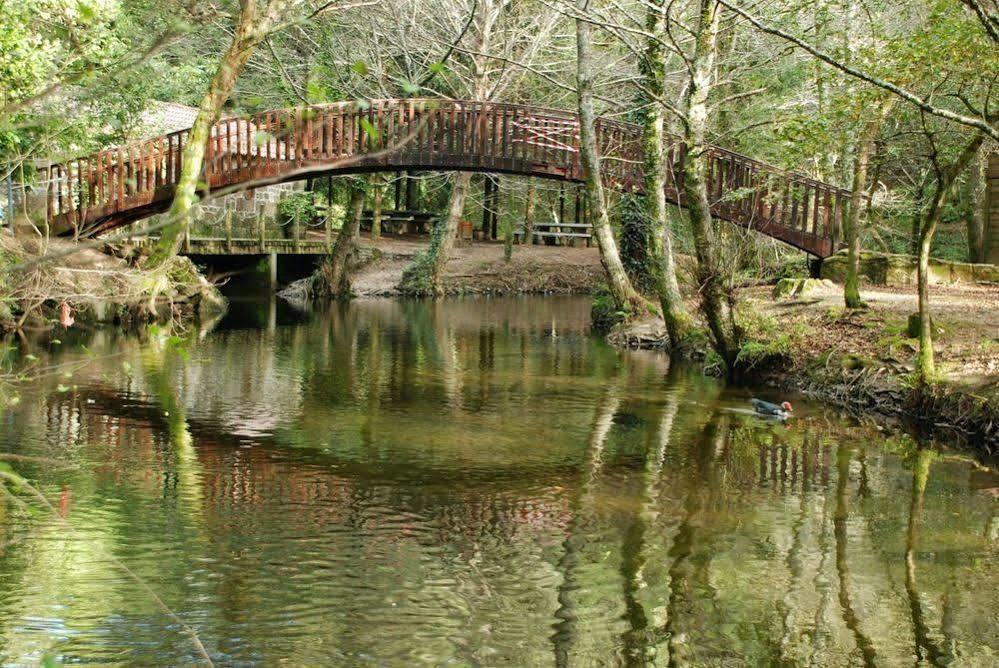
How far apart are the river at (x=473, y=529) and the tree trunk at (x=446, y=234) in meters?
14.5

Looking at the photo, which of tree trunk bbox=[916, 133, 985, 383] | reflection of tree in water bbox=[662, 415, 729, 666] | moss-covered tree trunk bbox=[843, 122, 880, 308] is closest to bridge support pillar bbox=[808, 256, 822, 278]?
moss-covered tree trunk bbox=[843, 122, 880, 308]

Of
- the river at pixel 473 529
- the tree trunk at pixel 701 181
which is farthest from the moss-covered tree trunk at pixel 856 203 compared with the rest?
the river at pixel 473 529

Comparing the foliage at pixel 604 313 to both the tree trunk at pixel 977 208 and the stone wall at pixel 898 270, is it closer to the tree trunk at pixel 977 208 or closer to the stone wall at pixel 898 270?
the stone wall at pixel 898 270

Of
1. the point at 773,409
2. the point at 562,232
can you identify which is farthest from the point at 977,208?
the point at 562,232

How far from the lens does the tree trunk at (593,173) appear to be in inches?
712

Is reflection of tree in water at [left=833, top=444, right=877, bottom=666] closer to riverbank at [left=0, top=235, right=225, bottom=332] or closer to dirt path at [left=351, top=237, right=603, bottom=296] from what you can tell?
riverbank at [left=0, top=235, right=225, bottom=332]

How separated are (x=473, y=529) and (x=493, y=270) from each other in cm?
2504

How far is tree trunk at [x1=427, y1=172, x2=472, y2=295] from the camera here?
28797mm

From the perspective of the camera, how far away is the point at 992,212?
22016 mm

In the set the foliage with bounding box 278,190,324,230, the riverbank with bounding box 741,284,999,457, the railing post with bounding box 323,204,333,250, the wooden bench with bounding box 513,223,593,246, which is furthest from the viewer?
the wooden bench with bounding box 513,223,593,246

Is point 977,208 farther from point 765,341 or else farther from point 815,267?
point 765,341

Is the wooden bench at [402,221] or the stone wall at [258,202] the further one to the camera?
the wooden bench at [402,221]

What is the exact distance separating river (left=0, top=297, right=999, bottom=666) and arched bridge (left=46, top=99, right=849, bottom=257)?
5642 mm

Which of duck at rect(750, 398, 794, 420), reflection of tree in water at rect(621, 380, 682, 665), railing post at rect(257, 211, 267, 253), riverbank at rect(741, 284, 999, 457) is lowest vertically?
reflection of tree in water at rect(621, 380, 682, 665)
